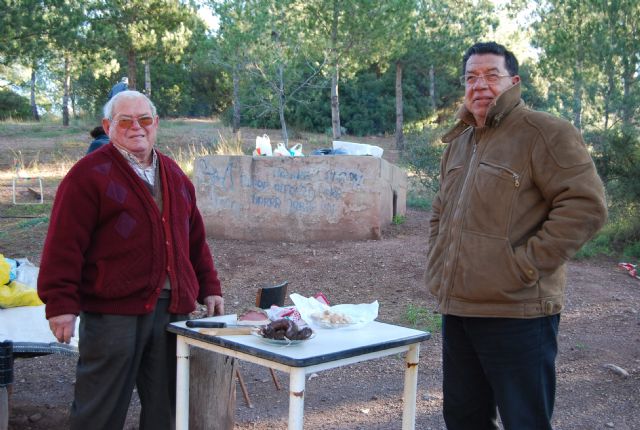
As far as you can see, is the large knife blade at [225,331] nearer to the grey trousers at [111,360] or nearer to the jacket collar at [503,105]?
the grey trousers at [111,360]

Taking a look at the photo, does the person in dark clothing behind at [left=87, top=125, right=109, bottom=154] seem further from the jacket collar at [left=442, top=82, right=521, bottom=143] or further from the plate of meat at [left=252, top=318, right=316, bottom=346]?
the jacket collar at [left=442, top=82, right=521, bottom=143]

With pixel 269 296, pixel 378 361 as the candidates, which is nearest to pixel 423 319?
pixel 378 361

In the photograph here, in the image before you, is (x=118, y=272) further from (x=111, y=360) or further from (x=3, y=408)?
(x=3, y=408)

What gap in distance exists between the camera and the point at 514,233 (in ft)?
8.09

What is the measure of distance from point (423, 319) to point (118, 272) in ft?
12.8

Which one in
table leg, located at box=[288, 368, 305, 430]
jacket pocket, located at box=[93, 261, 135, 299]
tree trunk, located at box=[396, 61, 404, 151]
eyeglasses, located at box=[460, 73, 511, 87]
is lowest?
table leg, located at box=[288, 368, 305, 430]

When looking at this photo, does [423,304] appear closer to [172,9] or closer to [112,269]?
[112,269]

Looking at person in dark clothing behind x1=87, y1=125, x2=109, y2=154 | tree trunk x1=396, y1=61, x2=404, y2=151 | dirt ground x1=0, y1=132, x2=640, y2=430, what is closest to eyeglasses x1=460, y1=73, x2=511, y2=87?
dirt ground x1=0, y1=132, x2=640, y2=430

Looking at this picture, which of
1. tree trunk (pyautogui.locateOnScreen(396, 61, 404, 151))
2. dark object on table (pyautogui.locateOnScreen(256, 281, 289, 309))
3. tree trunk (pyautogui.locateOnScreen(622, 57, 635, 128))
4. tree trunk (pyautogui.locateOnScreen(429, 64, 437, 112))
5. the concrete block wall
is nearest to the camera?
dark object on table (pyautogui.locateOnScreen(256, 281, 289, 309))

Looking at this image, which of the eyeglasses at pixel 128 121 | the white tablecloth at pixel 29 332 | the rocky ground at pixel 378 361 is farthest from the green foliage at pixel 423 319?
the eyeglasses at pixel 128 121

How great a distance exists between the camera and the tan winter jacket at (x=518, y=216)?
2.38m

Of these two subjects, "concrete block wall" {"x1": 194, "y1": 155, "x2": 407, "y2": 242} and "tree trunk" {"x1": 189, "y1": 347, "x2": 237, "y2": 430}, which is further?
"concrete block wall" {"x1": 194, "y1": 155, "x2": 407, "y2": 242}

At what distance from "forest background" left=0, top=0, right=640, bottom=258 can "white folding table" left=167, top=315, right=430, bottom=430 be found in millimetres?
6743

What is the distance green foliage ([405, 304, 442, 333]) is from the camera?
19.7 feet
